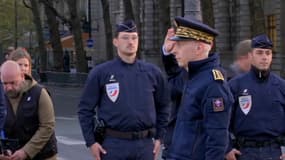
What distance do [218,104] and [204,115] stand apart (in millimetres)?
131

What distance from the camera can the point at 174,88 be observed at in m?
6.96

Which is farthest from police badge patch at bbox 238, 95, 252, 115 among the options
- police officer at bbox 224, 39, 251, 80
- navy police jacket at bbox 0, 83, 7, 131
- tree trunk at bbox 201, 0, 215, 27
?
tree trunk at bbox 201, 0, 215, 27

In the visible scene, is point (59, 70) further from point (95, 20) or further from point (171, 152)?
point (171, 152)

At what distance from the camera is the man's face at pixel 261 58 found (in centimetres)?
704

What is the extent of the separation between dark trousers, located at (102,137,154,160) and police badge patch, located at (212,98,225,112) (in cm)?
211

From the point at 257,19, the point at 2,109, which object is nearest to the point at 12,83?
the point at 2,109

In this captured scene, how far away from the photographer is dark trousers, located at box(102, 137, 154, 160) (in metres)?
7.22

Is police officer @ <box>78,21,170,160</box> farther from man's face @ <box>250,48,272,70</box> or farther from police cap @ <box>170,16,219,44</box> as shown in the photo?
police cap @ <box>170,16,219,44</box>

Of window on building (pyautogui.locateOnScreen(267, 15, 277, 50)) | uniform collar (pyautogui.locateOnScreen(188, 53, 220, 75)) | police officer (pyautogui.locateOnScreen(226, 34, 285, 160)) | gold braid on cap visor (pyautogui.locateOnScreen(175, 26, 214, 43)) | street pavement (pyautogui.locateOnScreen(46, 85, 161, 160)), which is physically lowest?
street pavement (pyautogui.locateOnScreen(46, 85, 161, 160))

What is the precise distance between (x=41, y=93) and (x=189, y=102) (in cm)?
206

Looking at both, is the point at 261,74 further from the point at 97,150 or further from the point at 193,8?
the point at 193,8

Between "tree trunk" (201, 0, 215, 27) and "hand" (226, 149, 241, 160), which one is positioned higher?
"tree trunk" (201, 0, 215, 27)

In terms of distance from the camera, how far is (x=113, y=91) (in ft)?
23.9

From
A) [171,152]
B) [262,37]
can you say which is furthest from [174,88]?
[171,152]
